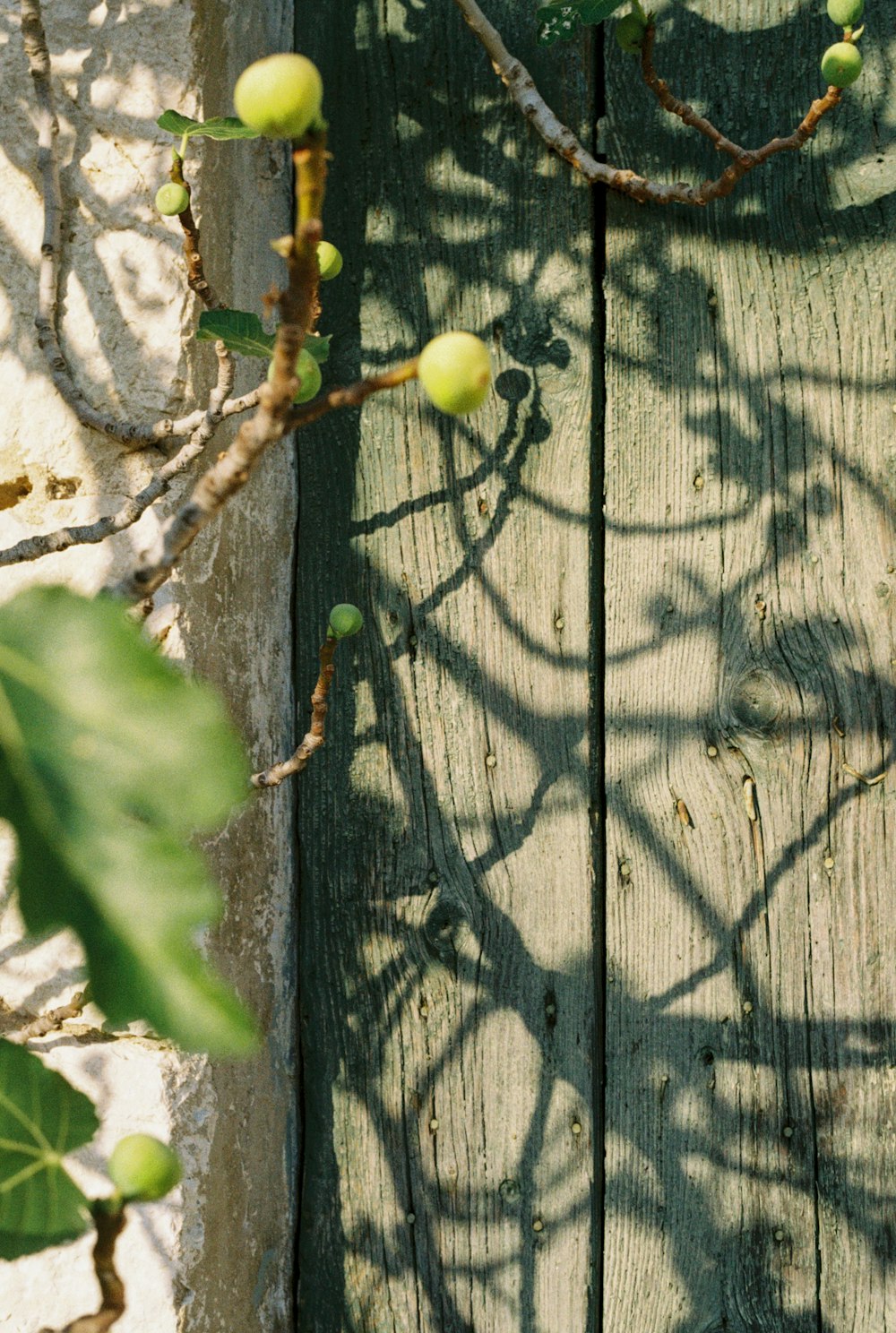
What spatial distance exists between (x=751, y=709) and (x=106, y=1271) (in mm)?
1122

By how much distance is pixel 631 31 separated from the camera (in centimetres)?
135

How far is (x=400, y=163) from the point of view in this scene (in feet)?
5.27

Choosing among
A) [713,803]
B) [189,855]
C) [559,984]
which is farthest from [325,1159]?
[189,855]

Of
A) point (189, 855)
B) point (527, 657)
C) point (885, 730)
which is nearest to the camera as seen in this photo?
point (189, 855)

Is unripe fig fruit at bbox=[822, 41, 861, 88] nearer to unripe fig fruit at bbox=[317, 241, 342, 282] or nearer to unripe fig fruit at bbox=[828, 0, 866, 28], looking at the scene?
unripe fig fruit at bbox=[828, 0, 866, 28]

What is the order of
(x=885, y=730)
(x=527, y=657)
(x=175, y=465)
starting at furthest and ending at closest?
(x=527, y=657) → (x=885, y=730) → (x=175, y=465)

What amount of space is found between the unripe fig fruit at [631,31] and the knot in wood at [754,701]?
87cm

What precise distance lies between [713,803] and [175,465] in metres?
0.88

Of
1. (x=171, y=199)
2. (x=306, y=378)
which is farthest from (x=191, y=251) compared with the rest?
(x=306, y=378)

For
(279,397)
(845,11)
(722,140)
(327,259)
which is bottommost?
(279,397)

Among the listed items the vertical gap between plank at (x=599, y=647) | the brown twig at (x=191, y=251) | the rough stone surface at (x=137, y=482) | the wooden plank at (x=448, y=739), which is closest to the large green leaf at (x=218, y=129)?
the brown twig at (x=191, y=251)

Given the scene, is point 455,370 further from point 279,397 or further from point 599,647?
point 599,647

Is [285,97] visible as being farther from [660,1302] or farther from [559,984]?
[660,1302]

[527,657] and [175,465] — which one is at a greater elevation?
[175,465]
